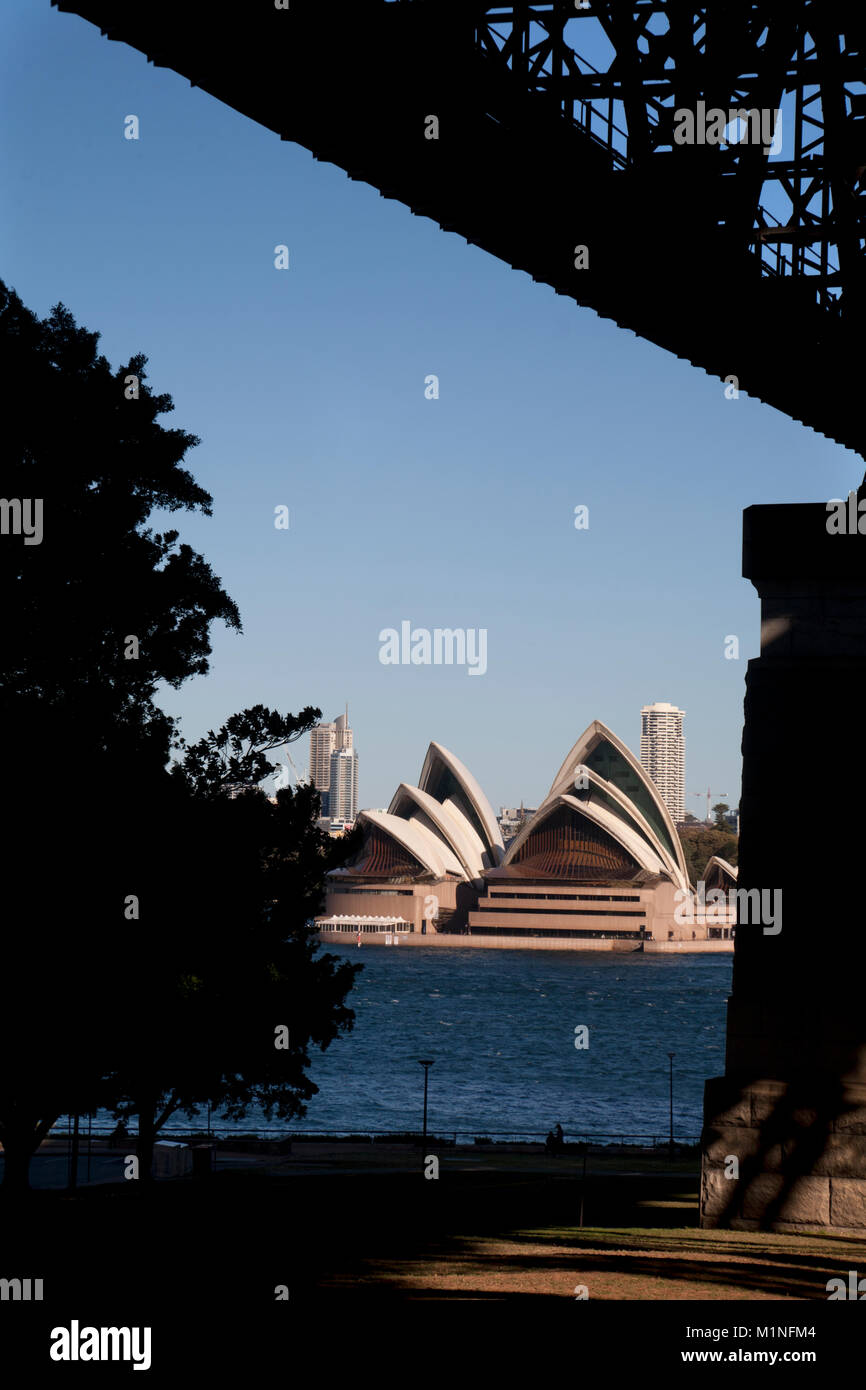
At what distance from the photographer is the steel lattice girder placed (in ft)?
28.2

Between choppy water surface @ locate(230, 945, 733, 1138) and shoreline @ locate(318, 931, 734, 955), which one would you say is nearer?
choppy water surface @ locate(230, 945, 733, 1138)

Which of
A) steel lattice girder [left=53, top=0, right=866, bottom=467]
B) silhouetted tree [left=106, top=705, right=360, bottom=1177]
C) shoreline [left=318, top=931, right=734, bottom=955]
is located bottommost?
shoreline [left=318, top=931, right=734, bottom=955]

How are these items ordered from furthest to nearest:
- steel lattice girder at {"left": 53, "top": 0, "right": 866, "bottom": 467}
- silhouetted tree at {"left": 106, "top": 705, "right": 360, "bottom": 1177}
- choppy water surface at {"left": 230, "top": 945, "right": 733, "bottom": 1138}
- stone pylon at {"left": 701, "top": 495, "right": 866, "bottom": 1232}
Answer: choppy water surface at {"left": 230, "top": 945, "right": 733, "bottom": 1138} → silhouetted tree at {"left": 106, "top": 705, "right": 360, "bottom": 1177} → stone pylon at {"left": 701, "top": 495, "right": 866, "bottom": 1232} → steel lattice girder at {"left": 53, "top": 0, "right": 866, "bottom": 467}

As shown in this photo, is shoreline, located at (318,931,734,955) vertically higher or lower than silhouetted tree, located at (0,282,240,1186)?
lower

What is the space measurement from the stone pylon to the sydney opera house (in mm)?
141674

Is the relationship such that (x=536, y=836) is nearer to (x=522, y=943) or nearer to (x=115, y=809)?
(x=522, y=943)

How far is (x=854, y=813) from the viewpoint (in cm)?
1491

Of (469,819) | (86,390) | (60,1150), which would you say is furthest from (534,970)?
(86,390)

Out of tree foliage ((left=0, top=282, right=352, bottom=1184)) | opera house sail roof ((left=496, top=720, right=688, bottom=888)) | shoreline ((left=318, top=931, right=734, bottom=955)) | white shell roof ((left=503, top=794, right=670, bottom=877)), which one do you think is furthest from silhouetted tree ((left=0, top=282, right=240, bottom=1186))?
shoreline ((left=318, top=931, right=734, bottom=955))

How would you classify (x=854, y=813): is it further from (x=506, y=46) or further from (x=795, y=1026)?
(x=506, y=46)

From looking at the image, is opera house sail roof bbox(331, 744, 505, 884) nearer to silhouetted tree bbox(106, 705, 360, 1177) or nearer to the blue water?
the blue water

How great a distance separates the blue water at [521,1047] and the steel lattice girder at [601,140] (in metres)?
43.8

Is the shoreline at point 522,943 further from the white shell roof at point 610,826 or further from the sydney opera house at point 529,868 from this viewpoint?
the white shell roof at point 610,826
